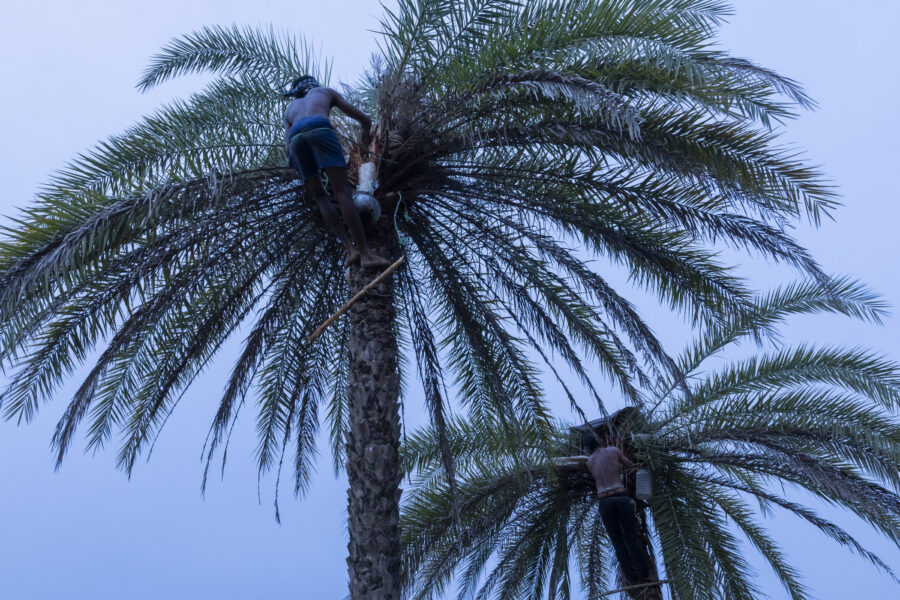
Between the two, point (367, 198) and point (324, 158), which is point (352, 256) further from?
point (324, 158)

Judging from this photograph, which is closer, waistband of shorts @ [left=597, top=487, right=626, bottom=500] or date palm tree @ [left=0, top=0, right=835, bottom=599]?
date palm tree @ [left=0, top=0, right=835, bottom=599]

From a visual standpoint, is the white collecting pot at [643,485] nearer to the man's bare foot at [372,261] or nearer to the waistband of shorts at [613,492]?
the waistband of shorts at [613,492]

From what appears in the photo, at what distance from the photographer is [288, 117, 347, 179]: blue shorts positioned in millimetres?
7027

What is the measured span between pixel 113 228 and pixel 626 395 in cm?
468

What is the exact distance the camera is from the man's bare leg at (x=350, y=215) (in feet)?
23.5

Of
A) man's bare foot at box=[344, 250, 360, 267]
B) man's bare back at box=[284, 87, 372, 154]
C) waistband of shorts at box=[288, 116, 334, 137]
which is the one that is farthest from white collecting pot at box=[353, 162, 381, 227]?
waistband of shorts at box=[288, 116, 334, 137]

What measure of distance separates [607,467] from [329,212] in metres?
4.54

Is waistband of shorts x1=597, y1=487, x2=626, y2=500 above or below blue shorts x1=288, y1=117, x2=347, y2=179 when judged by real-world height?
below

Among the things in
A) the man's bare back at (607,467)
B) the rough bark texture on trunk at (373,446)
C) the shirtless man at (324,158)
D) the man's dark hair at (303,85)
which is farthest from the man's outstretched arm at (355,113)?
the man's bare back at (607,467)

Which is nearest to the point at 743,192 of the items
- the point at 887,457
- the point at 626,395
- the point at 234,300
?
the point at 626,395

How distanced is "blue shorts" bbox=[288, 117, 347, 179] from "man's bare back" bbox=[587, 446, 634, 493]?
4765mm

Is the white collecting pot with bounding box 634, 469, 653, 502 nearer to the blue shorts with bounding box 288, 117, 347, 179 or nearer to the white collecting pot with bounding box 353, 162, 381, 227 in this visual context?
the white collecting pot with bounding box 353, 162, 381, 227

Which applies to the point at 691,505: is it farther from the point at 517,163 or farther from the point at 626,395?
the point at 517,163

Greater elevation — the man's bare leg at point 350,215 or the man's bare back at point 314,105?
the man's bare back at point 314,105
